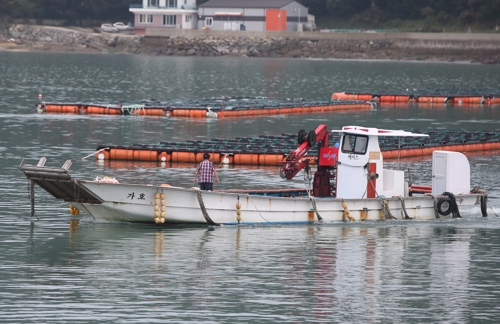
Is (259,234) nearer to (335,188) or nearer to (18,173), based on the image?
(335,188)

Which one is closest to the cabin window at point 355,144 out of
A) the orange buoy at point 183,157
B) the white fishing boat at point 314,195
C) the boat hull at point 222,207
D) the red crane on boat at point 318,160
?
the white fishing boat at point 314,195

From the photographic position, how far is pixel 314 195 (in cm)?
4025

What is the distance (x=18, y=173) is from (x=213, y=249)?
19.7 m

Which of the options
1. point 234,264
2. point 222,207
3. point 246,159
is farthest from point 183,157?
point 234,264

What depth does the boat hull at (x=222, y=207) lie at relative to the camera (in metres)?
36.2

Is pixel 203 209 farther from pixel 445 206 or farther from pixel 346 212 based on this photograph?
pixel 445 206

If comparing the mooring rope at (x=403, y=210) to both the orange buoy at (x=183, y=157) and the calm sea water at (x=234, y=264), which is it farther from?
the orange buoy at (x=183, y=157)

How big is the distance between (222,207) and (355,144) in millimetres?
6126

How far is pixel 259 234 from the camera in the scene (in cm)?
3669

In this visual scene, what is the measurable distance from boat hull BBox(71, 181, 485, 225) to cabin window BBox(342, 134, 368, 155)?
6.70 feet

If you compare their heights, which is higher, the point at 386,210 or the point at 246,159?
the point at 246,159

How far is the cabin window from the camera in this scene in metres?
39.2

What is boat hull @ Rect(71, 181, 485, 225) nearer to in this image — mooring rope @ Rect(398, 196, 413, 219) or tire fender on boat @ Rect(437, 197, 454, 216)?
mooring rope @ Rect(398, 196, 413, 219)

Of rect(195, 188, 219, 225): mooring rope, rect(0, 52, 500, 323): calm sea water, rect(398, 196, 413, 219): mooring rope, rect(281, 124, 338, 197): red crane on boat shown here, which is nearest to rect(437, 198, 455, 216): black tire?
rect(0, 52, 500, 323): calm sea water
